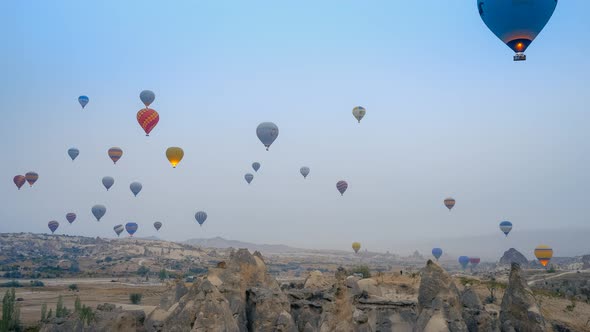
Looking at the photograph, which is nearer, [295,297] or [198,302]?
[198,302]

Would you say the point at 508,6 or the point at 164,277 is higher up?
the point at 508,6

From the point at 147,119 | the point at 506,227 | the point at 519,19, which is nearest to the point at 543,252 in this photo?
the point at 506,227

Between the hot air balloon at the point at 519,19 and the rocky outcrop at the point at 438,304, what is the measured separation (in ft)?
61.8

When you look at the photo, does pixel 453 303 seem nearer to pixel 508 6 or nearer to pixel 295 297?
pixel 295 297

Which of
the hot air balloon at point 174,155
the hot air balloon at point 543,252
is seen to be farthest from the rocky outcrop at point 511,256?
the hot air balloon at point 174,155

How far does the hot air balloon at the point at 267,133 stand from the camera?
214 feet

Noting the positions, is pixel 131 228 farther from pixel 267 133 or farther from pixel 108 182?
pixel 267 133

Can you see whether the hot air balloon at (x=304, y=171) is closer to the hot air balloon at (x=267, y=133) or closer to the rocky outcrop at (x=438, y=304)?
the hot air balloon at (x=267, y=133)

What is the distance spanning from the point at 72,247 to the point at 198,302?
176 metres

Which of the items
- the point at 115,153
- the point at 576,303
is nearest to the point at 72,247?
the point at 115,153

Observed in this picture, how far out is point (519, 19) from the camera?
32.5m

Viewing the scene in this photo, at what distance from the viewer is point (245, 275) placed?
1986 cm

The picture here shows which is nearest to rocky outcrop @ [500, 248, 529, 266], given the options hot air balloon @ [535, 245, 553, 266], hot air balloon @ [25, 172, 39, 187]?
hot air balloon @ [535, 245, 553, 266]

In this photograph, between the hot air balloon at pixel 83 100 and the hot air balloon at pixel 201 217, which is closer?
the hot air balloon at pixel 83 100
